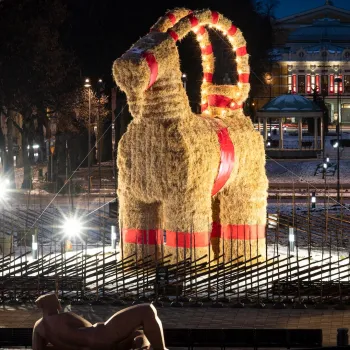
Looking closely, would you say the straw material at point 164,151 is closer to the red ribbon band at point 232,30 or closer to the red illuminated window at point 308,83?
the red ribbon band at point 232,30

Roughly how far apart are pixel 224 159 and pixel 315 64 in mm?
108983

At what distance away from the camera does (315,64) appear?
134 meters

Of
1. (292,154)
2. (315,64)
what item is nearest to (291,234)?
(292,154)

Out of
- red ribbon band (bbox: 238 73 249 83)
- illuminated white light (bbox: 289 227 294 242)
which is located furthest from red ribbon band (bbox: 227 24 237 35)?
illuminated white light (bbox: 289 227 294 242)

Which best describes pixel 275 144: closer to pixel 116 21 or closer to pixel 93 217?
pixel 116 21

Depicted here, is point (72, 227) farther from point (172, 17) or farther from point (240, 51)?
point (172, 17)

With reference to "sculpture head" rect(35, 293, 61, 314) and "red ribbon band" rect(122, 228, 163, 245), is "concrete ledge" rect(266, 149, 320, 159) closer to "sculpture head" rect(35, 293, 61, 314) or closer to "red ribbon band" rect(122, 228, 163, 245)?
"red ribbon band" rect(122, 228, 163, 245)

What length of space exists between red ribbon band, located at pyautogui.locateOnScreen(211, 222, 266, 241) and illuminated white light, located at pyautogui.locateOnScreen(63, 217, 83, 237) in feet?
17.5

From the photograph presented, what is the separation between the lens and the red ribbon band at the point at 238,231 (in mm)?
27391

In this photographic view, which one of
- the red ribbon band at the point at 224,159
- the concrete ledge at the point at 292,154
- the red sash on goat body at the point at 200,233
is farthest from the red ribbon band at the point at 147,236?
the concrete ledge at the point at 292,154

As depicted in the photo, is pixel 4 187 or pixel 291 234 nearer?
pixel 291 234

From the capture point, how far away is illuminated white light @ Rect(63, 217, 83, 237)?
32438mm

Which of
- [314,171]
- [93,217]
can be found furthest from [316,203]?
[314,171]

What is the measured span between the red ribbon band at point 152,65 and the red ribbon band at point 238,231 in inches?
141
